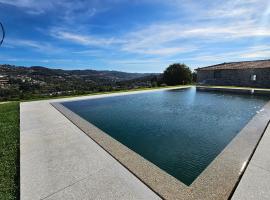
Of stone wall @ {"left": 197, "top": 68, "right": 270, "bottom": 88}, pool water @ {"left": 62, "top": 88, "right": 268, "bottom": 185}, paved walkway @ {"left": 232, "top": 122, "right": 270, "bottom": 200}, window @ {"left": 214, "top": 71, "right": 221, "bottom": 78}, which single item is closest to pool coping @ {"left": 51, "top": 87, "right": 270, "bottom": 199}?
paved walkway @ {"left": 232, "top": 122, "right": 270, "bottom": 200}

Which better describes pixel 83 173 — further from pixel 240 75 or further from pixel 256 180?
pixel 240 75

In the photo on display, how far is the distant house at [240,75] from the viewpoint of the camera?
21.1m

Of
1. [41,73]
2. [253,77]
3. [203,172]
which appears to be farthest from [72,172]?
[41,73]

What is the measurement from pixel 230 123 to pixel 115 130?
471cm

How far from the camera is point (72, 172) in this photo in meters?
3.26

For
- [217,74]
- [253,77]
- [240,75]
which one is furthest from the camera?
[217,74]

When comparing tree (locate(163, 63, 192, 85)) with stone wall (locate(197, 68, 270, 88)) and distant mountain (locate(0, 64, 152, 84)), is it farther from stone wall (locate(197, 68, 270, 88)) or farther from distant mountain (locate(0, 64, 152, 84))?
distant mountain (locate(0, 64, 152, 84))

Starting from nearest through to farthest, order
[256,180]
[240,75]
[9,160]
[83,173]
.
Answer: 1. [256,180]
2. [83,173]
3. [9,160]
4. [240,75]

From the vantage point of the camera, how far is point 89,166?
3.46 meters

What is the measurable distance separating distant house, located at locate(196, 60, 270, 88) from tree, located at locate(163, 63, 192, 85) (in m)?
2.79

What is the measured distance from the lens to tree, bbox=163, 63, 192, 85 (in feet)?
99.3

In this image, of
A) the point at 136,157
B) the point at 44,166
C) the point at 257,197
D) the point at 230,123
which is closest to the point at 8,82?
the point at 44,166

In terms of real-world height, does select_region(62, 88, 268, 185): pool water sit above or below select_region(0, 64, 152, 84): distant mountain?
below

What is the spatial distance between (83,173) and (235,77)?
25530mm
